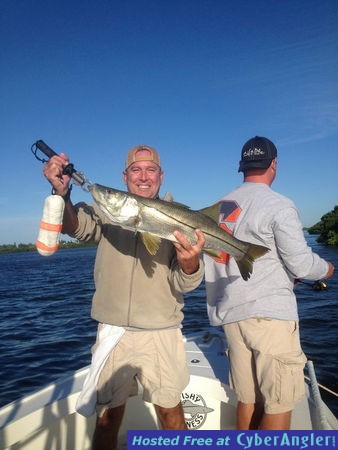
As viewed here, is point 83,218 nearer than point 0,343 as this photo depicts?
Yes

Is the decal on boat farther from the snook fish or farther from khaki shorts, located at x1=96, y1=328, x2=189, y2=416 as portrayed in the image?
the snook fish

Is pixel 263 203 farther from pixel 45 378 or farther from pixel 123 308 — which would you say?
pixel 45 378

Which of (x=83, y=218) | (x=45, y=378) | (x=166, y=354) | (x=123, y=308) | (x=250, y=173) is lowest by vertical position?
(x=45, y=378)

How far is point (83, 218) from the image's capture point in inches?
152

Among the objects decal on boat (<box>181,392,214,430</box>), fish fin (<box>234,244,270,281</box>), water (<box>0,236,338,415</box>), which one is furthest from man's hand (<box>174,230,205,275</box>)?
water (<box>0,236,338,415</box>)

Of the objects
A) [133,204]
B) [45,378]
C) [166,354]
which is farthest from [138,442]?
[45,378]

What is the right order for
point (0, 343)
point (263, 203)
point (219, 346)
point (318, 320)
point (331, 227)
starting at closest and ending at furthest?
point (263, 203), point (219, 346), point (0, 343), point (318, 320), point (331, 227)

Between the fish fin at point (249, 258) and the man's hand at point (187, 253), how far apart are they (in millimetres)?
438

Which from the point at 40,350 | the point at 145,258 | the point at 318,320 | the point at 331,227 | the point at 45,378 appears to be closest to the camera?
the point at 145,258

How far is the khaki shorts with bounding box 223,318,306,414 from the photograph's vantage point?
3.35 m

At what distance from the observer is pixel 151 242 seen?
3.52 m

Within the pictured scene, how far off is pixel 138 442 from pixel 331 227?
6940 cm

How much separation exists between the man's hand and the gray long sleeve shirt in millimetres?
492

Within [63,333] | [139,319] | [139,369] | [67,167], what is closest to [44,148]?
[67,167]
